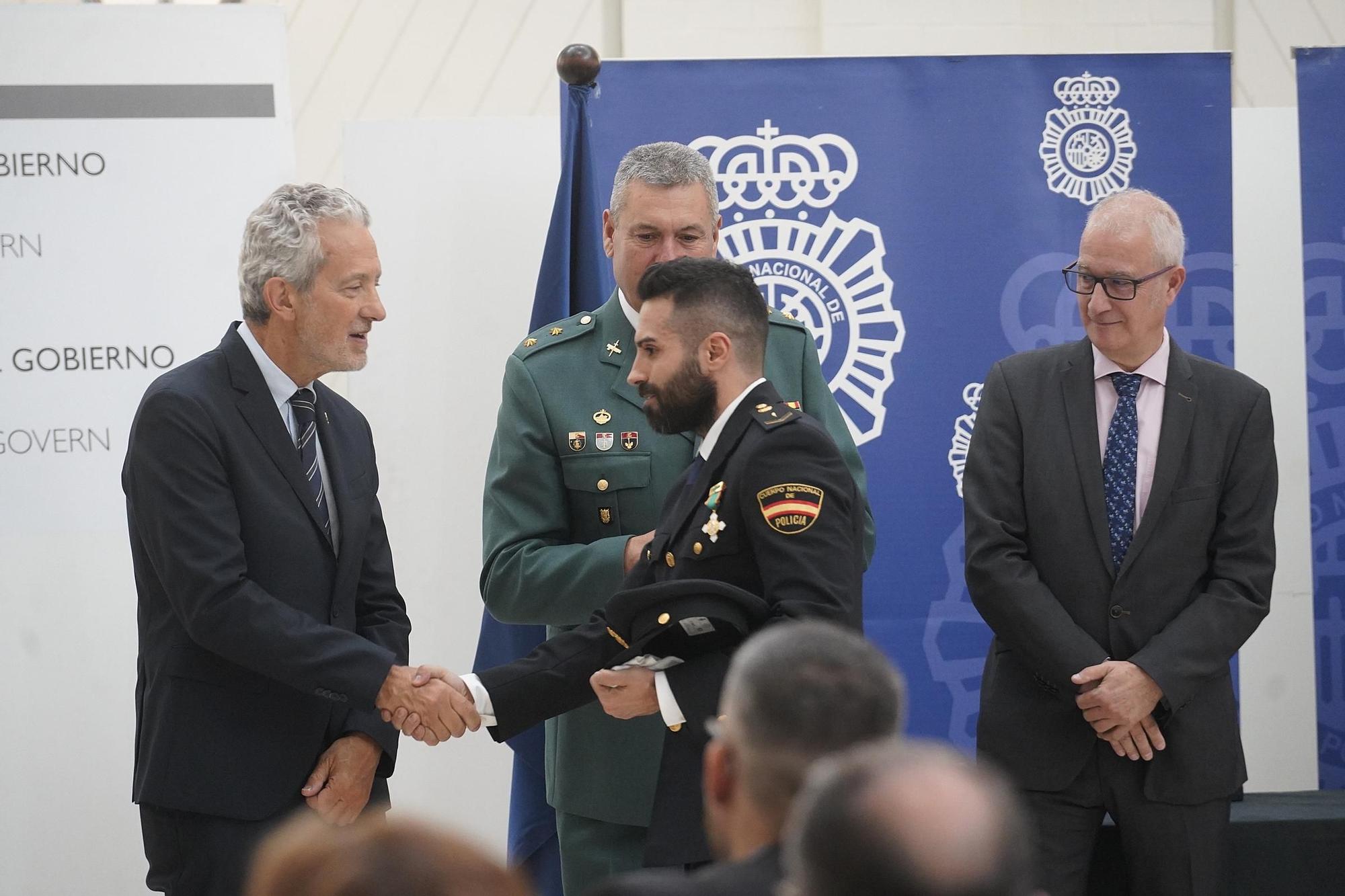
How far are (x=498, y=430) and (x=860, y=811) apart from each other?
2119mm

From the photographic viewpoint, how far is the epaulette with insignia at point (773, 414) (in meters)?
2.43

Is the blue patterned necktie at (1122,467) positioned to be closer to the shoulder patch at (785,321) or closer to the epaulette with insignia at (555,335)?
the shoulder patch at (785,321)

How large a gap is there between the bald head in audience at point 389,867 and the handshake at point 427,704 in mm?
1650

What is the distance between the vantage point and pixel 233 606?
2.60 m

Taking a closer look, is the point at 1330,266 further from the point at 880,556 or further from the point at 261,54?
the point at 261,54

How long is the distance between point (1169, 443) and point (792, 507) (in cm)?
116

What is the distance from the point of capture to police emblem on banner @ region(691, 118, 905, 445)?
13.0 ft

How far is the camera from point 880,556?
3.99m

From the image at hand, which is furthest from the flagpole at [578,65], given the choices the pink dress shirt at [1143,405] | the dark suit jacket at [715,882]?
the dark suit jacket at [715,882]

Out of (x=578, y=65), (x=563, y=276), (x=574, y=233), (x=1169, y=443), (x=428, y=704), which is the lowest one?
(x=428, y=704)

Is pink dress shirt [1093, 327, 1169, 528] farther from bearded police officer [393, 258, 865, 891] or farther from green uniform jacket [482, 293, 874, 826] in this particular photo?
bearded police officer [393, 258, 865, 891]

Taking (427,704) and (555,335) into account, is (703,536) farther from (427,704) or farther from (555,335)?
(555,335)

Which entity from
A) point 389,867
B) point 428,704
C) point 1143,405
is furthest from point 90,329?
point 389,867

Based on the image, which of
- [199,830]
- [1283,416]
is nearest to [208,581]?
[199,830]
